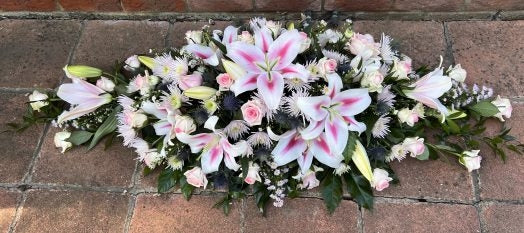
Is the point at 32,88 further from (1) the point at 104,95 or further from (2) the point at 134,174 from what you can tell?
(2) the point at 134,174

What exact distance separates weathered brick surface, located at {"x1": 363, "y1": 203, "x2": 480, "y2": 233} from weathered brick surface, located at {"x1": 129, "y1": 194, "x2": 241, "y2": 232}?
1.50ft

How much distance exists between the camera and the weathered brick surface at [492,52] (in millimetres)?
1761

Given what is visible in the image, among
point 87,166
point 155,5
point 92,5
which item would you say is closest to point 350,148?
point 87,166

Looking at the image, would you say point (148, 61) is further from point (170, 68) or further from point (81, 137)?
point (81, 137)

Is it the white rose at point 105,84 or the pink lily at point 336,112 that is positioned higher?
the pink lily at point 336,112

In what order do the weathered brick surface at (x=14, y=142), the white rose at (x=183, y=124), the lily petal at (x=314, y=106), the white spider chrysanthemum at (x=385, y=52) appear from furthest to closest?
the weathered brick surface at (x=14, y=142) → the white spider chrysanthemum at (x=385, y=52) → the white rose at (x=183, y=124) → the lily petal at (x=314, y=106)

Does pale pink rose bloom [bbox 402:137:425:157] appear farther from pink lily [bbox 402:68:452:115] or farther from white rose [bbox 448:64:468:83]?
white rose [bbox 448:64:468:83]

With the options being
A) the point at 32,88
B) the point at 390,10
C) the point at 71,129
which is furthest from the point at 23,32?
the point at 390,10

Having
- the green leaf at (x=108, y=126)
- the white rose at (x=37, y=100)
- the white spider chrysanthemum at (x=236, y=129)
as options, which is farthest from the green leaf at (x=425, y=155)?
the white rose at (x=37, y=100)

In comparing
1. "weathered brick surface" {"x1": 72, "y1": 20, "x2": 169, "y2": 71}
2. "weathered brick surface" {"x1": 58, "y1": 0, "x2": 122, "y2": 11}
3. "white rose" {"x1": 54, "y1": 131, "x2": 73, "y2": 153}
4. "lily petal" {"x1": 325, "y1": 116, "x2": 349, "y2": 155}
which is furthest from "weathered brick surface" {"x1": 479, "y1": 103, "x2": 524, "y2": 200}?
"weathered brick surface" {"x1": 58, "y1": 0, "x2": 122, "y2": 11}

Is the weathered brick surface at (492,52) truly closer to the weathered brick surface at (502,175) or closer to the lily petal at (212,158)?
the weathered brick surface at (502,175)

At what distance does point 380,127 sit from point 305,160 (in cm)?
26

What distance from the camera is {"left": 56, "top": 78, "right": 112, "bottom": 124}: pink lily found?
1.63 meters

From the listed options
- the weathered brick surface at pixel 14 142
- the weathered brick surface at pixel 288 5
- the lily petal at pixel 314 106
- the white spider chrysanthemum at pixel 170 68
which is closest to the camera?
the lily petal at pixel 314 106
